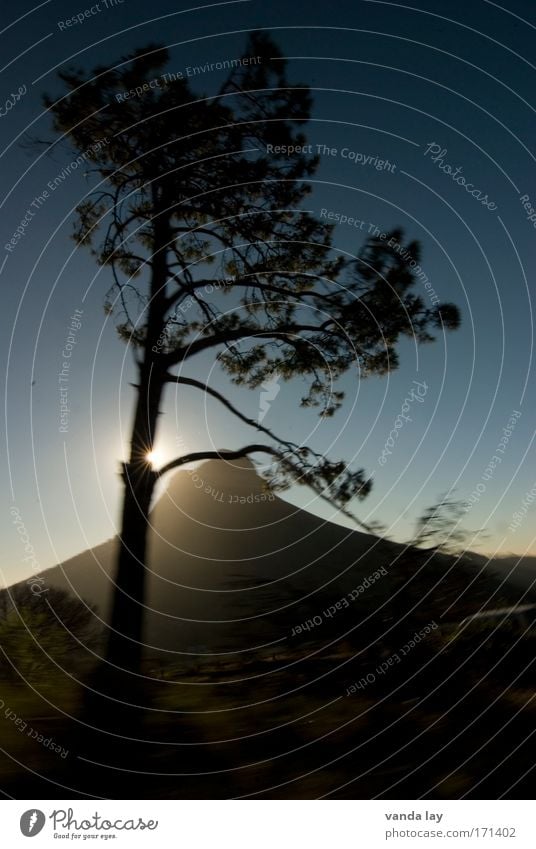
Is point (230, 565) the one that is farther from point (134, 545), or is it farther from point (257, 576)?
point (134, 545)

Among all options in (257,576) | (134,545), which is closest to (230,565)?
(257,576)

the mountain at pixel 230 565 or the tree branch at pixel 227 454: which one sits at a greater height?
the tree branch at pixel 227 454

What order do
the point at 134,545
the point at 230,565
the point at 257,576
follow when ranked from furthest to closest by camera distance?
the point at 230,565
the point at 257,576
the point at 134,545

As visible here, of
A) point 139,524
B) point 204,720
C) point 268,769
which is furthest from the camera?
point 139,524

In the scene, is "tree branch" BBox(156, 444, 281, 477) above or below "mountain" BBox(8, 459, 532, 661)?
above

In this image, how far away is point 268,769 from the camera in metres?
2.91

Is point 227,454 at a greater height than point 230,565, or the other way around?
point 227,454

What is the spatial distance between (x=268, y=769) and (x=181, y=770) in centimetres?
37

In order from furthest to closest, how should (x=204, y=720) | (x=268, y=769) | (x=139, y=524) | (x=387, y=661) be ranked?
(x=139, y=524) < (x=387, y=661) < (x=204, y=720) < (x=268, y=769)

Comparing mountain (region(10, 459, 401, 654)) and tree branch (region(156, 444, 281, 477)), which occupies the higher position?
tree branch (region(156, 444, 281, 477))

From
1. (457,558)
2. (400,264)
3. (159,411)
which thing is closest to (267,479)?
(159,411)

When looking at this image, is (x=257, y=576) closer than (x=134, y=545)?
No

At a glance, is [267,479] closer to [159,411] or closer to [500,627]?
[159,411]

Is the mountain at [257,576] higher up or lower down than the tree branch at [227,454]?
lower down
